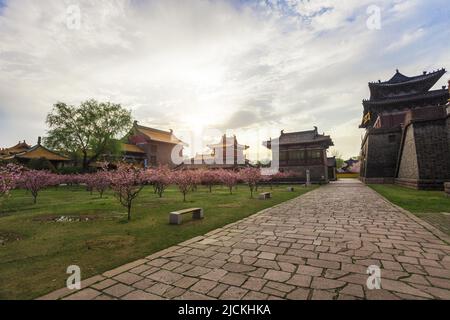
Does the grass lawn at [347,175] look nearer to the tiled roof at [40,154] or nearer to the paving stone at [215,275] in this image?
the tiled roof at [40,154]

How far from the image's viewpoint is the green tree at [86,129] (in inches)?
1096

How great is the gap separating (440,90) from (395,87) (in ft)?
13.4

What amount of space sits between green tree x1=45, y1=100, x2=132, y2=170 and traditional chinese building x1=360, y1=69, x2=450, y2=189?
106 ft

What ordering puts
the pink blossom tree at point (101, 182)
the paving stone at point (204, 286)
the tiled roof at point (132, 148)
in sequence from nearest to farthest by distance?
the paving stone at point (204, 286) < the pink blossom tree at point (101, 182) < the tiled roof at point (132, 148)

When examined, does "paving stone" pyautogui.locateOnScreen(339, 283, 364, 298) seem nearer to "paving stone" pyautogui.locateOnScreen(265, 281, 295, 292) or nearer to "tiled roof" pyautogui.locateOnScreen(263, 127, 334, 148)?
"paving stone" pyautogui.locateOnScreen(265, 281, 295, 292)

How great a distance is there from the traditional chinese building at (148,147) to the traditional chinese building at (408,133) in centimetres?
3291

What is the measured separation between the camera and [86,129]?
28.6m

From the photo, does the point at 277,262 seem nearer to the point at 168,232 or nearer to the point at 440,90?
the point at 168,232

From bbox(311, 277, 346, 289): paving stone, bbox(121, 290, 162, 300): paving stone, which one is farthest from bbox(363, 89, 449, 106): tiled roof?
bbox(121, 290, 162, 300): paving stone

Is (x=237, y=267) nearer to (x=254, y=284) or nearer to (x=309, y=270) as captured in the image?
(x=254, y=284)

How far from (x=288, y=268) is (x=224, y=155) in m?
39.0

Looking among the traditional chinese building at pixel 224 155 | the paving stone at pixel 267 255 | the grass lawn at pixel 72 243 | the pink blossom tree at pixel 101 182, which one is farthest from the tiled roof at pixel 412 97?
the paving stone at pixel 267 255

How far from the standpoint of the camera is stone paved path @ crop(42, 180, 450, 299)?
2723 millimetres

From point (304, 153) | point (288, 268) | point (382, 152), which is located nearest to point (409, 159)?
point (382, 152)
